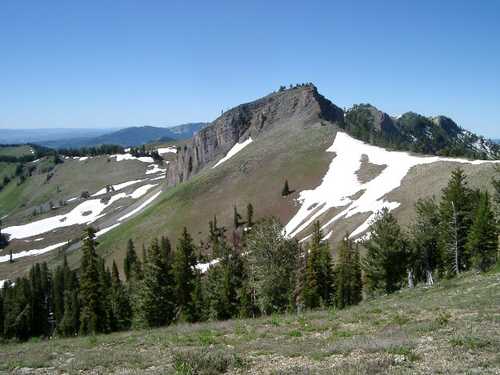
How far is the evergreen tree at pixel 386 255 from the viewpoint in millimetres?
42969

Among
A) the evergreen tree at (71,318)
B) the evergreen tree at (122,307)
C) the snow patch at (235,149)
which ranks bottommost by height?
the evergreen tree at (71,318)

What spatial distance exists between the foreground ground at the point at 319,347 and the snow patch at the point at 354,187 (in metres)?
46.1

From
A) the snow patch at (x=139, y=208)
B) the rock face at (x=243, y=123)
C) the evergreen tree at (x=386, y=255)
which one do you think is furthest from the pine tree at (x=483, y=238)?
the snow patch at (x=139, y=208)

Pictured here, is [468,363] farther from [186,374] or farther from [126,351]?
[126,351]

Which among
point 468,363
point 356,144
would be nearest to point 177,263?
point 468,363

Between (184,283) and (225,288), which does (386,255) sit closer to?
(225,288)

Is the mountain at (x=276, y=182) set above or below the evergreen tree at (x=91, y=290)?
above

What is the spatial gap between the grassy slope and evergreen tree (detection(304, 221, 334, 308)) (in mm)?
38304

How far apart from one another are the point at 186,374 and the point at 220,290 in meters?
39.5

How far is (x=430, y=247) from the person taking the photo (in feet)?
154

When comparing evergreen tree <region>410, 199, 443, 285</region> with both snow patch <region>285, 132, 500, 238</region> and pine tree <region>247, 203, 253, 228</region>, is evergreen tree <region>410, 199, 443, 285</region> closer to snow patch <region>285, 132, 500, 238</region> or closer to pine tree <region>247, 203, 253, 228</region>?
snow patch <region>285, 132, 500, 238</region>

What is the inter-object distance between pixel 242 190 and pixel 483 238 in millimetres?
80831

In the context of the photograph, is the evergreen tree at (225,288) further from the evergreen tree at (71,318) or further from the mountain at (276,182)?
the evergreen tree at (71,318)

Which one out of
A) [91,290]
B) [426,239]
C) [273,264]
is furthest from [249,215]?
[273,264]
